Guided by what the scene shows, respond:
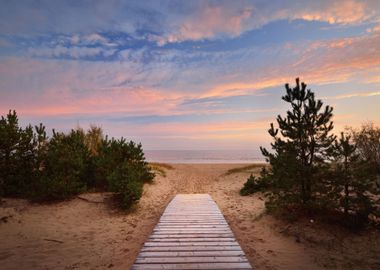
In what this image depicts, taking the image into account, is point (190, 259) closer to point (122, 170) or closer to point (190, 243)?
point (190, 243)

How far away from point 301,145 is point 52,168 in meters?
10.7

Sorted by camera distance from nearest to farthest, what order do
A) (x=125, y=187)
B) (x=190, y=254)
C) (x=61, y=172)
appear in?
(x=190, y=254) < (x=125, y=187) < (x=61, y=172)

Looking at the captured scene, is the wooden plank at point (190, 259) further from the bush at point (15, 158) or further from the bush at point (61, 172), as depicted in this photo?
the bush at point (15, 158)

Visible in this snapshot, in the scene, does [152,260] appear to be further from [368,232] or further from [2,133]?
[2,133]

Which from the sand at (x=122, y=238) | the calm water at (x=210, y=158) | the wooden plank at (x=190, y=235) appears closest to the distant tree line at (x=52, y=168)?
the sand at (x=122, y=238)

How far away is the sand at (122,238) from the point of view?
245 inches

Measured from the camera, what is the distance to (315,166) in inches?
317

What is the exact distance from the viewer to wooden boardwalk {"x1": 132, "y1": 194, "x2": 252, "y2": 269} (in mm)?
5367

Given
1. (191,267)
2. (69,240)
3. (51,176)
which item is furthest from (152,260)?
(51,176)

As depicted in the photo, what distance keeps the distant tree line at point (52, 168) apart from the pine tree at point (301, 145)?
20.9 feet

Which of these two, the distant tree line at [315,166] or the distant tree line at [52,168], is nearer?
the distant tree line at [315,166]

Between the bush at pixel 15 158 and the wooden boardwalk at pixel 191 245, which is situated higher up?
the bush at pixel 15 158

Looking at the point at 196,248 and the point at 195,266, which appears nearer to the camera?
the point at 195,266

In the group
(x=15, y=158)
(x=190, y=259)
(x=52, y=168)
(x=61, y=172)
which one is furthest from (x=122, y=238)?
(x=15, y=158)
